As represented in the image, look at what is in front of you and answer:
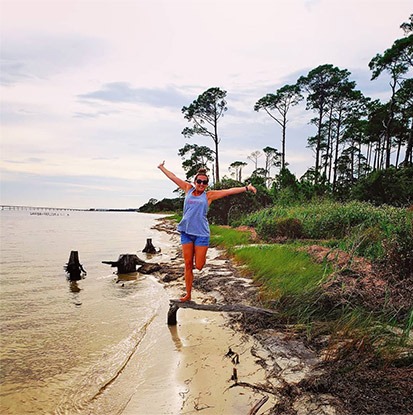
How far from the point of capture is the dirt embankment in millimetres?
2805

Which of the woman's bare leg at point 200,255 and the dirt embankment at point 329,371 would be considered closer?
the dirt embankment at point 329,371

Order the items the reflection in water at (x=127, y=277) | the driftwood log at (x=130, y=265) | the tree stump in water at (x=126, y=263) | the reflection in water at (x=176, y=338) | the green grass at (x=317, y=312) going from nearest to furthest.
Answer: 1. the green grass at (x=317, y=312)
2. the reflection in water at (x=176, y=338)
3. the reflection in water at (x=127, y=277)
4. the driftwood log at (x=130, y=265)
5. the tree stump in water at (x=126, y=263)

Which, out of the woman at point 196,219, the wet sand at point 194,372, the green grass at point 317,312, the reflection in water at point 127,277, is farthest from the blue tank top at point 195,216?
the reflection in water at point 127,277

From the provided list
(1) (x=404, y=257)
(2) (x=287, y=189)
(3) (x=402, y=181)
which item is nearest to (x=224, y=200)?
(2) (x=287, y=189)

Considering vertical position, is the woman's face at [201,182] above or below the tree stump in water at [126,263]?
above

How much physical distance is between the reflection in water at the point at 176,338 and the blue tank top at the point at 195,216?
1550mm

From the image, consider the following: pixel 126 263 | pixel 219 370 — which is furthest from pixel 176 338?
pixel 126 263

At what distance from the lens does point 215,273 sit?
937 centimetres

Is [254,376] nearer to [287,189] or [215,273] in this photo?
[215,273]

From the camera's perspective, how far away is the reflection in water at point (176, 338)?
194 inches

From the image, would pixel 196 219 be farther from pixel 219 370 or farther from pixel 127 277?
pixel 127 277

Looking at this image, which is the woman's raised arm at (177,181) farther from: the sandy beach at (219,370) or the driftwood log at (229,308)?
the sandy beach at (219,370)

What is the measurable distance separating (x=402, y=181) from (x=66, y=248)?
778 inches

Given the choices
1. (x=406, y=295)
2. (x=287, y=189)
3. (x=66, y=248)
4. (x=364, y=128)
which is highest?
(x=364, y=128)
